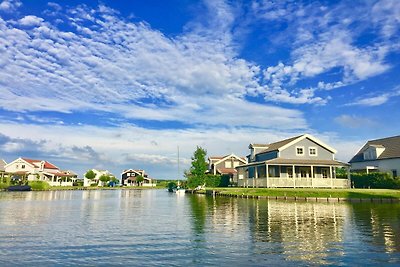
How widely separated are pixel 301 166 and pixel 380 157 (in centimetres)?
1534

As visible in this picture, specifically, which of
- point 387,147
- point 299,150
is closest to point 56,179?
point 299,150

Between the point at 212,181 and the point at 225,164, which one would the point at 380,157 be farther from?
the point at 225,164

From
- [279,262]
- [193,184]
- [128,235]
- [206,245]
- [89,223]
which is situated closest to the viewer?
[279,262]

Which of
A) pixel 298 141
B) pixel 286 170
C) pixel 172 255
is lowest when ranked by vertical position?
pixel 172 255

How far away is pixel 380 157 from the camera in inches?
2164

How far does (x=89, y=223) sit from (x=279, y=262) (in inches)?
493

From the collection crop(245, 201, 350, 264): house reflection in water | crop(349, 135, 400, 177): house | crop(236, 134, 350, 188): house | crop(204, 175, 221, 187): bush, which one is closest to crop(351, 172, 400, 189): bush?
crop(236, 134, 350, 188): house

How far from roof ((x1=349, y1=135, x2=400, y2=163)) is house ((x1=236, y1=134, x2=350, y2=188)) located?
9195mm

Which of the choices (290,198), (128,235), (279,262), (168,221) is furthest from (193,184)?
(279,262)

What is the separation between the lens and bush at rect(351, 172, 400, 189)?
45806 millimetres

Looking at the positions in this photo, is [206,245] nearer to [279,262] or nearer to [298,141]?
[279,262]

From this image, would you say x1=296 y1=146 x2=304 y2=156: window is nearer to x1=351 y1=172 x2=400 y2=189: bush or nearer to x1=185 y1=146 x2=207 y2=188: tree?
x1=351 y1=172 x2=400 y2=189: bush

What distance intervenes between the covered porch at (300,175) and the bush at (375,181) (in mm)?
3179

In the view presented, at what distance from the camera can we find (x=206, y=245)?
13172 millimetres
